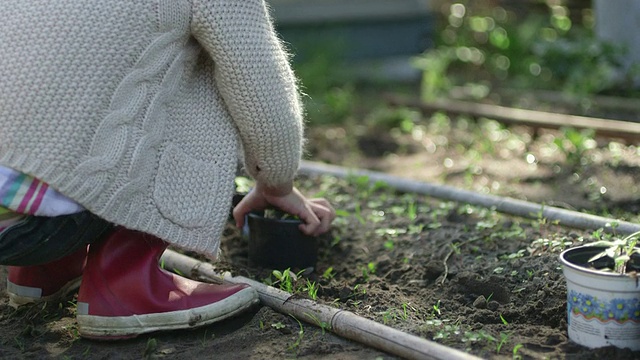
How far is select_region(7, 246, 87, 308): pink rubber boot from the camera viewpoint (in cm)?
279

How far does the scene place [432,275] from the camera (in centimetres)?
293

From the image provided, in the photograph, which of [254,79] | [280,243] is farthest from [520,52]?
→ [254,79]

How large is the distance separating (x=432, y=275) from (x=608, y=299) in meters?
0.81

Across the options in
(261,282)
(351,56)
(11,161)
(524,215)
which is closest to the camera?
(11,161)

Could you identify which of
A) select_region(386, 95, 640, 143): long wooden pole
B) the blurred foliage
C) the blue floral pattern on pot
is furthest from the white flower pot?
the blurred foliage

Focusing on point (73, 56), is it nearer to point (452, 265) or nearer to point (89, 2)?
point (89, 2)

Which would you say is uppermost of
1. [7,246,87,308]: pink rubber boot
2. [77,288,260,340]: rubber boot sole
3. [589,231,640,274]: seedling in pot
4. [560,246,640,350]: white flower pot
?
[589,231,640,274]: seedling in pot

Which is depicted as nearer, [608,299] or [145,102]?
[608,299]

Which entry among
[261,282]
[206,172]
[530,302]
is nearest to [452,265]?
[530,302]

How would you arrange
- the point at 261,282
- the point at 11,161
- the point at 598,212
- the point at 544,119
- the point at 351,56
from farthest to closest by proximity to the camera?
1. the point at 351,56
2. the point at 544,119
3. the point at 598,212
4. the point at 261,282
5. the point at 11,161

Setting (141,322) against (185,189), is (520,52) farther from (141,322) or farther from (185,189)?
(141,322)

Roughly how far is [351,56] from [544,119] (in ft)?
9.40

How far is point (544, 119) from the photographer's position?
5.02 m

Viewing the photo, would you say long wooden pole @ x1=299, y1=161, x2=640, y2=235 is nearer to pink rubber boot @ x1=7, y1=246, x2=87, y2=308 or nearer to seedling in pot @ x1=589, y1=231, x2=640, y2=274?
seedling in pot @ x1=589, y1=231, x2=640, y2=274
